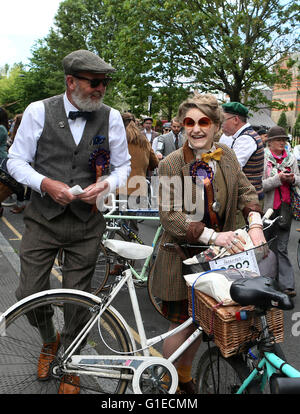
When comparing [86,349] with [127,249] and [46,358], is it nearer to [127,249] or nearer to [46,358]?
[46,358]

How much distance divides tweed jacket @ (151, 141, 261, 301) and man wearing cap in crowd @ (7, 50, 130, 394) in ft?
1.36

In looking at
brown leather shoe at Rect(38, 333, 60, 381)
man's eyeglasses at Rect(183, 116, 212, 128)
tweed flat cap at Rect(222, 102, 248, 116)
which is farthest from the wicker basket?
tweed flat cap at Rect(222, 102, 248, 116)

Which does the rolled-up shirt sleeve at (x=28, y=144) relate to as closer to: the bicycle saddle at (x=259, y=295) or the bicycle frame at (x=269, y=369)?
the bicycle saddle at (x=259, y=295)

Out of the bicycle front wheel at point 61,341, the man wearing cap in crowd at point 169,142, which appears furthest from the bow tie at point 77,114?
the man wearing cap in crowd at point 169,142

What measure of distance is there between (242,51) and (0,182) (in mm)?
15161

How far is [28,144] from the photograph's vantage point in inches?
112

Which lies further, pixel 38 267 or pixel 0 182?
pixel 0 182

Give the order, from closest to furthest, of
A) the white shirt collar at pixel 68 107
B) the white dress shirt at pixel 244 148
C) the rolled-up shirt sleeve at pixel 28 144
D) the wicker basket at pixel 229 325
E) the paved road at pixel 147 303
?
the wicker basket at pixel 229 325 → the rolled-up shirt sleeve at pixel 28 144 → the white shirt collar at pixel 68 107 → the paved road at pixel 147 303 → the white dress shirt at pixel 244 148

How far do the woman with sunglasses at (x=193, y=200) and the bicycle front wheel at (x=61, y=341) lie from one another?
1.29 ft

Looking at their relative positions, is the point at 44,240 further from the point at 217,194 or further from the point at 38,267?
the point at 217,194

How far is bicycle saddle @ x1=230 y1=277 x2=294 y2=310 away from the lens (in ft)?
6.50

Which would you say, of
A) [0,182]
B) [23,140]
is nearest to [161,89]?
[0,182]

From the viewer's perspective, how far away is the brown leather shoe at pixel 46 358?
99.8 inches

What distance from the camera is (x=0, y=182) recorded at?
14.9 feet
